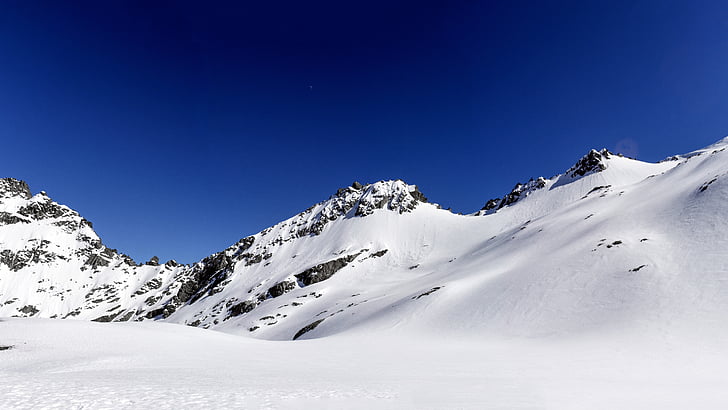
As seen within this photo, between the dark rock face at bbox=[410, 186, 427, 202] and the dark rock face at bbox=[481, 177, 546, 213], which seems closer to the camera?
the dark rock face at bbox=[481, 177, 546, 213]

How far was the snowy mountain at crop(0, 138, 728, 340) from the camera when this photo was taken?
2806cm

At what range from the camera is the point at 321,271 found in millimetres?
97375

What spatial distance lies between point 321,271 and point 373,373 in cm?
8633

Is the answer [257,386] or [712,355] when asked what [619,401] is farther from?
[712,355]

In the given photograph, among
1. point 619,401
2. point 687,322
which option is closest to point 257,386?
point 619,401

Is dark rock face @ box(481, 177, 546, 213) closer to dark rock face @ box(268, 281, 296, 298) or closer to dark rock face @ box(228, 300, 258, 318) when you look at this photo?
dark rock face @ box(268, 281, 296, 298)

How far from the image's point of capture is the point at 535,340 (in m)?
23.8

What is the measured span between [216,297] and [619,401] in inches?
4794

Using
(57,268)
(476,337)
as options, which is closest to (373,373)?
(476,337)

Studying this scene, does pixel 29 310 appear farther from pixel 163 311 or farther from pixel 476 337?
pixel 476 337

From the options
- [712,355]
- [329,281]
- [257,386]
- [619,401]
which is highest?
[329,281]

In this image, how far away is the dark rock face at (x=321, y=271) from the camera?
95188 mm

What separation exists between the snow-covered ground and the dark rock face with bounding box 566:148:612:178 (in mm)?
116266

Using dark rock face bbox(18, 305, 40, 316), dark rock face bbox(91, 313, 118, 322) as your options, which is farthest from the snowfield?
dark rock face bbox(18, 305, 40, 316)
